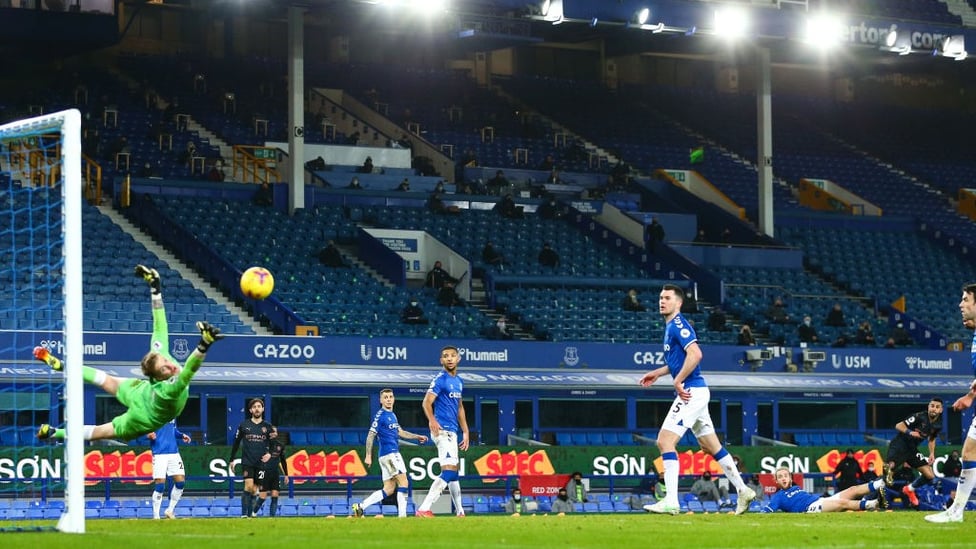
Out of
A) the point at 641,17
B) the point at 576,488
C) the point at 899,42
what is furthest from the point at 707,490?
the point at 899,42

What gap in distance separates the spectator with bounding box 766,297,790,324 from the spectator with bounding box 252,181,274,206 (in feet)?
43.5

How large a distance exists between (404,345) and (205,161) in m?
11.5

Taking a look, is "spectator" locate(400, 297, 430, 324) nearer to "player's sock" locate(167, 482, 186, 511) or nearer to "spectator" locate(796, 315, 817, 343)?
"spectator" locate(796, 315, 817, 343)

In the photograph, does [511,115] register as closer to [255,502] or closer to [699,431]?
[255,502]

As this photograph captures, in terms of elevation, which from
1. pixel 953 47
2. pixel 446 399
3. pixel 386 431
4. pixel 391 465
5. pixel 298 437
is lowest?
pixel 298 437

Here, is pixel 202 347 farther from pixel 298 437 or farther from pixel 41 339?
pixel 298 437

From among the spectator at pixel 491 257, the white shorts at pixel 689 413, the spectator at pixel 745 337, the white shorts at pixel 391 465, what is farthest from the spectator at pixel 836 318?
the white shorts at pixel 689 413

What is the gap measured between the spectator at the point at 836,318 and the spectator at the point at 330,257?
43.1 feet

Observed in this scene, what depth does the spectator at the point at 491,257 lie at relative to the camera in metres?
42.7

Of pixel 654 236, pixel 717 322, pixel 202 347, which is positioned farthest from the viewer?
pixel 654 236

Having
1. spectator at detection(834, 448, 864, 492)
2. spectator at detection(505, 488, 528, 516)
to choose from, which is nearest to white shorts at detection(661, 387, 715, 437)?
spectator at detection(834, 448, 864, 492)

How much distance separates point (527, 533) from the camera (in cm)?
1520

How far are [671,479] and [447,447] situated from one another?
4.62 m

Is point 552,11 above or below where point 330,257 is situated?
above
